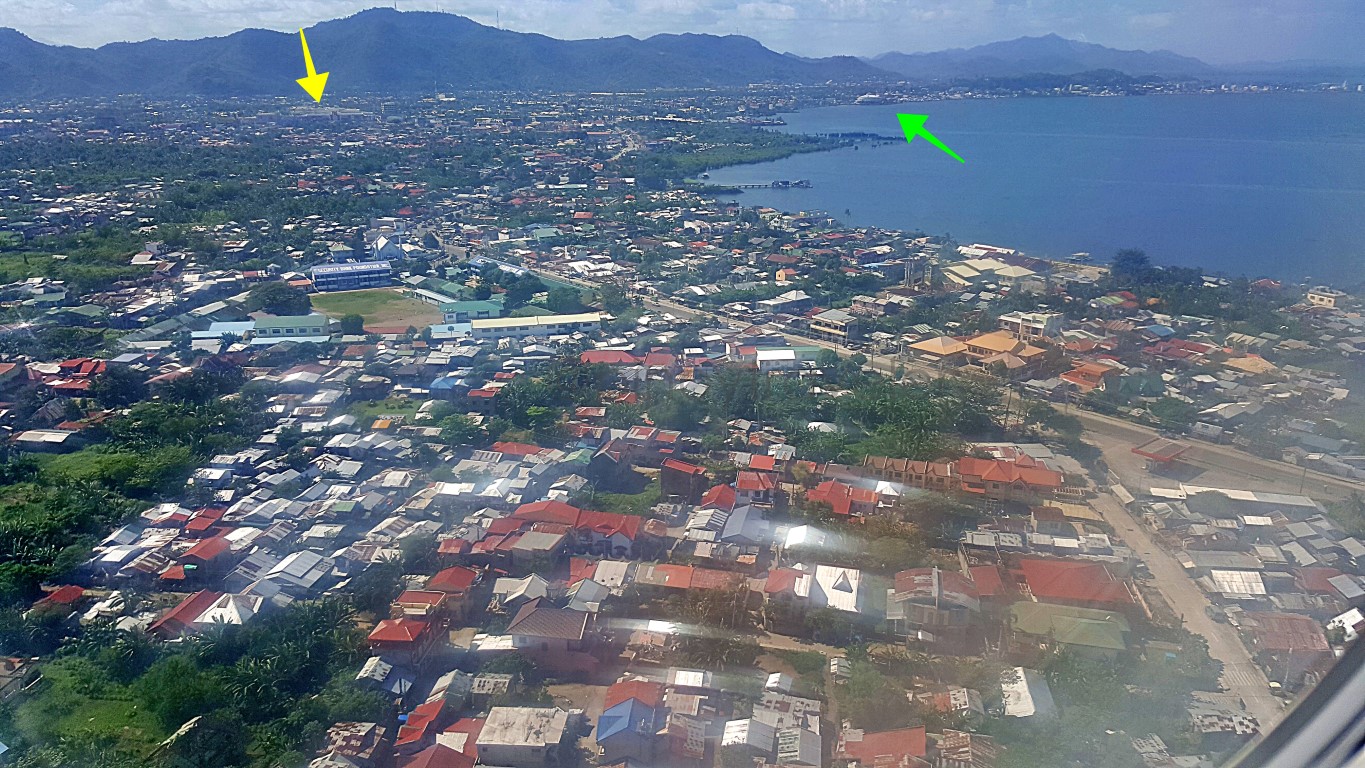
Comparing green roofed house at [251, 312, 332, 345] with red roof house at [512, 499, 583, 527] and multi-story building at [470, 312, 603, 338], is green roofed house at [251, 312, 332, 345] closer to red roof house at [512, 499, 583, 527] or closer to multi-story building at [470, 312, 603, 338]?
multi-story building at [470, 312, 603, 338]

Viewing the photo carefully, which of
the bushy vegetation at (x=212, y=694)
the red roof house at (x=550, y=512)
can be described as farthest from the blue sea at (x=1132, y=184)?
the bushy vegetation at (x=212, y=694)

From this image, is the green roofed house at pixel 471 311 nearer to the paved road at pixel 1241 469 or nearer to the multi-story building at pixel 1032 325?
the multi-story building at pixel 1032 325

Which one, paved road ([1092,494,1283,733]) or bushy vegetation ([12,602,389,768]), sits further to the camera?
paved road ([1092,494,1283,733])

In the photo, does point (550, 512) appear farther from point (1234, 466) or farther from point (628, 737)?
point (1234, 466)

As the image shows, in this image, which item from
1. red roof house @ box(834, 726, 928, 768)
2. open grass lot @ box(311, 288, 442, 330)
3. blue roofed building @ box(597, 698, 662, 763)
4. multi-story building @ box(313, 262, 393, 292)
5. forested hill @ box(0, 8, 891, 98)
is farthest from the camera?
forested hill @ box(0, 8, 891, 98)

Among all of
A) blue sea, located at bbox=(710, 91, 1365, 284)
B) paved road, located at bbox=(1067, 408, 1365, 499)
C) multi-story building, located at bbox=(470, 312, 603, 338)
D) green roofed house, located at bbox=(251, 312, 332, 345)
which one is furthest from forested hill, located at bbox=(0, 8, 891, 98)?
paved road, located at bbox=(1067, 408, 1365, 499)

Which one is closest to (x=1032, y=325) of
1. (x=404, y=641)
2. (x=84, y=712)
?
(x=404, y=641)

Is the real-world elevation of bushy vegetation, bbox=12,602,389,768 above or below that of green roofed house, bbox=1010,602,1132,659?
below

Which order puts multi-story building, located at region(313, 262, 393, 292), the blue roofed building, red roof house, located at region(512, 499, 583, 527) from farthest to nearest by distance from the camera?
multi-story building, located at region(313, 262, 393, 292) < red roof house, located at region(512, 499, 583, 527) < the blue roofed building
